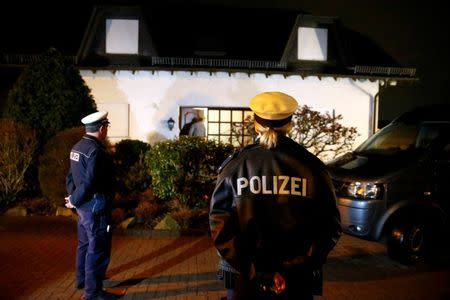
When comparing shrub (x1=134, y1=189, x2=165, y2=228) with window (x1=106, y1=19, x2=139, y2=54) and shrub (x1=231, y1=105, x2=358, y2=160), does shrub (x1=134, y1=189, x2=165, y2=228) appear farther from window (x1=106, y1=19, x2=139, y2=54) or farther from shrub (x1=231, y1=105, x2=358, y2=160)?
window (x1=106, y1=19, x2=139, y2=54)

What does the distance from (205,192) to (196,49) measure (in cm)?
767

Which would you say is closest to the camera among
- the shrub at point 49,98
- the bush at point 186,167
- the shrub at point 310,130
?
the bush at point 186,167

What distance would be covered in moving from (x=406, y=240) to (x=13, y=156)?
668cm

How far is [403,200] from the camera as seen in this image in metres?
6.18

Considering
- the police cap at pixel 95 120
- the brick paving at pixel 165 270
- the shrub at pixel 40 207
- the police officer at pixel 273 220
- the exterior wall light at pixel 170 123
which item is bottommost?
the brick paving at pixel 165 270

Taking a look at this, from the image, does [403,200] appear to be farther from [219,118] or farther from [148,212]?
[219,118]

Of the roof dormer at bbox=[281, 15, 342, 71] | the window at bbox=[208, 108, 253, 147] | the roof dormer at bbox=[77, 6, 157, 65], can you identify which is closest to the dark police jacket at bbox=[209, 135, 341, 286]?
the window at bbox=[208, 108, 253, 147]

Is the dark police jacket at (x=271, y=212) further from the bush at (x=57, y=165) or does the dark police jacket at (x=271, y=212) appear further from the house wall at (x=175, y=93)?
the house wall at (x=175, y=93)

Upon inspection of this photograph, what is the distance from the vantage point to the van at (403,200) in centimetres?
616

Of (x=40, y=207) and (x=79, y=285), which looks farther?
(x=40, y=207)

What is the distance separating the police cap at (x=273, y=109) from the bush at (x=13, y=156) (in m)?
6.89

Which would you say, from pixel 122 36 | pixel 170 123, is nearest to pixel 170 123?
pixel 170 123

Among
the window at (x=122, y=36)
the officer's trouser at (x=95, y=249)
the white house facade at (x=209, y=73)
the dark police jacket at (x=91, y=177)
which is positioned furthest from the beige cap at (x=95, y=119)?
the window at (x=122, y=36)

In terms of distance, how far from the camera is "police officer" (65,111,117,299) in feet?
15.2
